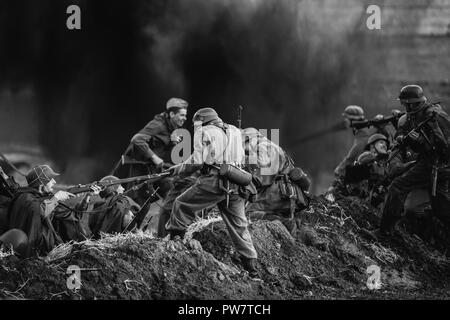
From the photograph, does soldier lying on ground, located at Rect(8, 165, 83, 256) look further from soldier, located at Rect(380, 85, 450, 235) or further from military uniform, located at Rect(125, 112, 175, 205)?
soldier, located at Rect(380, 85, 450, 235)

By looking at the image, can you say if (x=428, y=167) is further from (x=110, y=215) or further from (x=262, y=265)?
(x=110, y=215)

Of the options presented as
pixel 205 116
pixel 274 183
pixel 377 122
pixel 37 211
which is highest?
pixel 205 116

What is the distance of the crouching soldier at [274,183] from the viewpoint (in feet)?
35.6

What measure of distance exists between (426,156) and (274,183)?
6.69ft

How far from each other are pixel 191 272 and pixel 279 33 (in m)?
9.00

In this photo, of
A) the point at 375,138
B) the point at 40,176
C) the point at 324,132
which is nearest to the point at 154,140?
the point at 40,176

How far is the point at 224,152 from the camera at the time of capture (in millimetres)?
8867

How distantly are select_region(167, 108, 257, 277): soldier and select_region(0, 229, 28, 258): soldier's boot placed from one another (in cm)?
154

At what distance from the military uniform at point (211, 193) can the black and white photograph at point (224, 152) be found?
0.02 m

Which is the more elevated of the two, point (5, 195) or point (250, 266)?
point (5, 195)

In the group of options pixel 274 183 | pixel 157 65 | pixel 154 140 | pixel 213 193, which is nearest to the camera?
pixel 213 193

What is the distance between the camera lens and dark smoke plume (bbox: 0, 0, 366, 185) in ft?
47.1

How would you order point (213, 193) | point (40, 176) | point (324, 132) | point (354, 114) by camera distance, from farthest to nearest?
1. point (324, 132)
2. point (354, 114)
3. point (40, 176)
4. point (213, 193)

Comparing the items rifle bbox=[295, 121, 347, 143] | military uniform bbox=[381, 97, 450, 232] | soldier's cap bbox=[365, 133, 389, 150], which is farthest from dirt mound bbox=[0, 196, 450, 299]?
rifle bbox=[295, 121, 347, 143]
